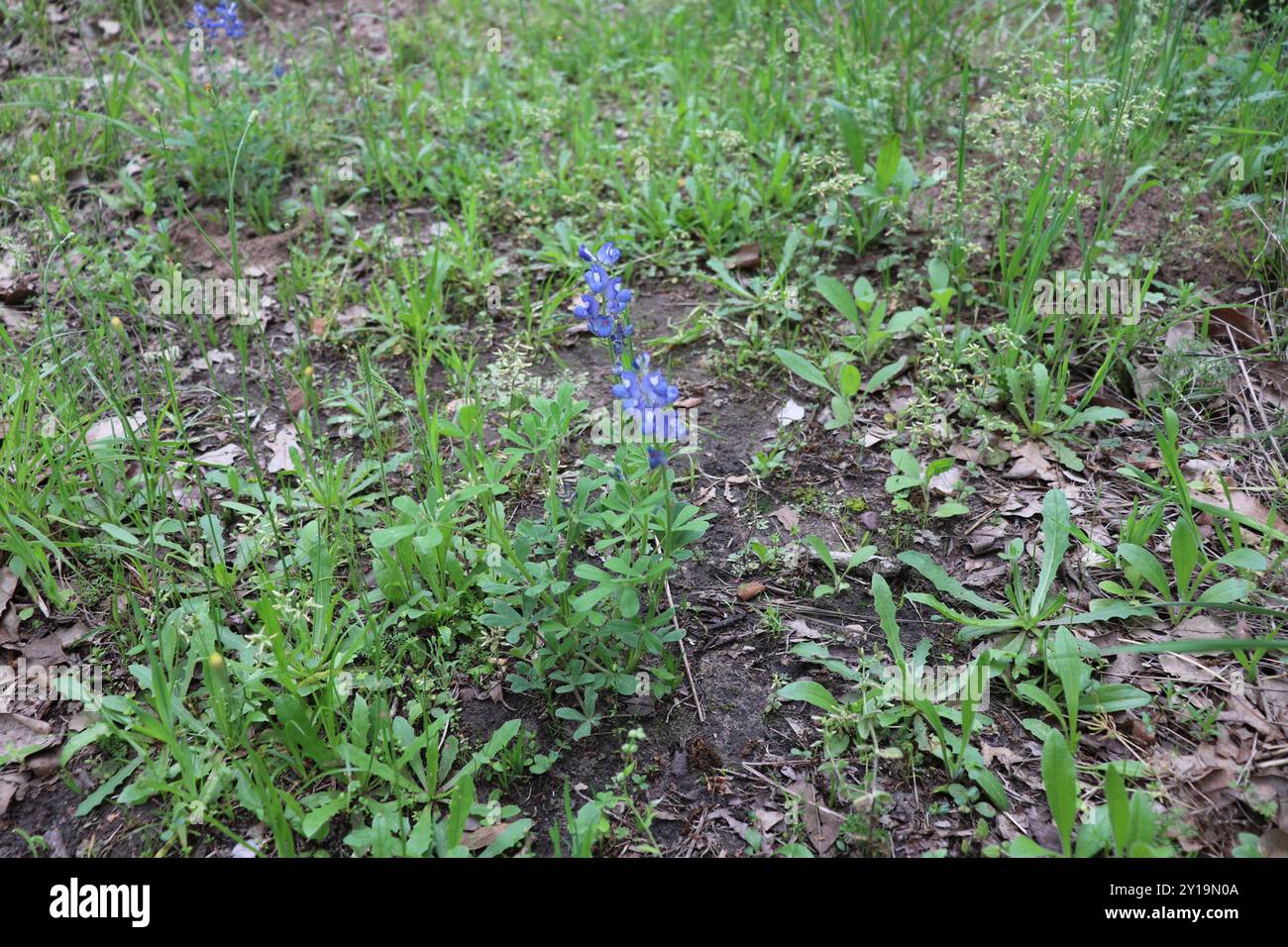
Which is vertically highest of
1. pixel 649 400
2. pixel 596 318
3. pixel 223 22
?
pixel 223 22

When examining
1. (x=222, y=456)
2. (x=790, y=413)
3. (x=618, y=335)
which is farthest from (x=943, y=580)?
(x=222, y=456)

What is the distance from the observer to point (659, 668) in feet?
6.98

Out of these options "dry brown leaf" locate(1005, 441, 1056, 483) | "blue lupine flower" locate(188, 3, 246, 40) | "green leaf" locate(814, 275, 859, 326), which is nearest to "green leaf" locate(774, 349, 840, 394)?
"green leaf" locate(814, 275, 859, 326)

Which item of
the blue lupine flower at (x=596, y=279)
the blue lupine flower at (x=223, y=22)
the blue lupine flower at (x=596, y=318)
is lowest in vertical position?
the blue lupine flower at (x=596, y=318)

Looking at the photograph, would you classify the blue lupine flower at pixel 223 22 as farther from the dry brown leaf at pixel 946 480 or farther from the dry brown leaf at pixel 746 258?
the dry brown leaf at pixel 946 480
